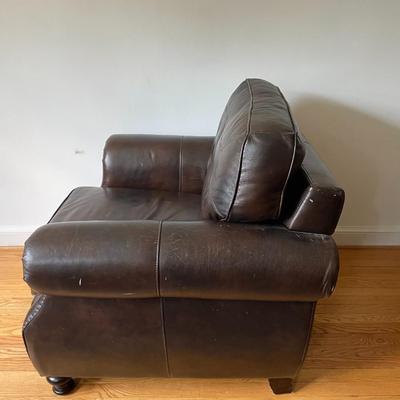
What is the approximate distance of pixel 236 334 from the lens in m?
1.03

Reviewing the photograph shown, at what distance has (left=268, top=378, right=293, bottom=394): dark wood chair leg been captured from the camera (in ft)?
3.93

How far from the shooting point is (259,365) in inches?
43.3

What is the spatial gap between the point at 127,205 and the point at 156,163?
0.83ft

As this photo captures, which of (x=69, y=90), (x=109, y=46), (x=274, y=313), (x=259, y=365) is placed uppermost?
(x=109, y=46)

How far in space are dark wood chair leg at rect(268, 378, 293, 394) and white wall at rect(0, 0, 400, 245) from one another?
44.1 inches

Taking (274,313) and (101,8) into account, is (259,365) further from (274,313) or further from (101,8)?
(101,8)

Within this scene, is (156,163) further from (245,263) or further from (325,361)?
(325,361)

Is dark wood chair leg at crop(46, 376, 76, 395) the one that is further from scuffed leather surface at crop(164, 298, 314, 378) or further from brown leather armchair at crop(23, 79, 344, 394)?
scuffed leather surface at crop(164, 298, 314, 378)

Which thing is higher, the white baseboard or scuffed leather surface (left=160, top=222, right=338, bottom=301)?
scuffed leather surface (left=160, top=222, right=338, bottom=301)

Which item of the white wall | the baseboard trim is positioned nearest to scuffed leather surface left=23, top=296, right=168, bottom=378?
the white wall

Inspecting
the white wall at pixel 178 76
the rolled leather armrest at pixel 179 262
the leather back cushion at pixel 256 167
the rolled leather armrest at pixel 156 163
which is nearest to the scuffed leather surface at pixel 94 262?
the rolled leather armrest at pixel 179 262

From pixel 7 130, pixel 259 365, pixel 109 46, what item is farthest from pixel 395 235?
pixel 7 130

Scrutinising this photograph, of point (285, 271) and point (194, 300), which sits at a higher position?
point (285, 271)

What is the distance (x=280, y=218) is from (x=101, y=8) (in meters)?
1.24
